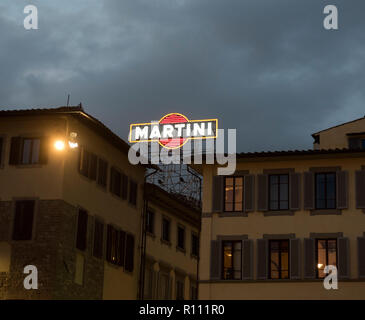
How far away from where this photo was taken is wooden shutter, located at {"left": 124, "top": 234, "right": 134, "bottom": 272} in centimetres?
4899

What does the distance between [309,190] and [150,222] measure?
13.6 m

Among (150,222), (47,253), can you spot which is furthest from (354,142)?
(47,253)

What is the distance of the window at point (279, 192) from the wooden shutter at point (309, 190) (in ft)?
2.97

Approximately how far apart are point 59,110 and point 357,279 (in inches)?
647

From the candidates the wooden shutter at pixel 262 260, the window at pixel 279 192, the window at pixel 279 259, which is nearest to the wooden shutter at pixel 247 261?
the wooden shutter at pixel 262 260

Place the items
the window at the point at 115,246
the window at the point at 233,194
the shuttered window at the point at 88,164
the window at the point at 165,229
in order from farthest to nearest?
the window at the point at 165,229, the window at the point at 115,246, the shuttered window at the point at 88,164, the window at the point at 233,194

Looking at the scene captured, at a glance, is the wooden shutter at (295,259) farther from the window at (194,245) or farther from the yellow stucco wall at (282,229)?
the window at (194,245)

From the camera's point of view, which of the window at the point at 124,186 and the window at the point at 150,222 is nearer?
the window at the point at 124,186

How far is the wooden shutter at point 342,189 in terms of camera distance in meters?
42.3

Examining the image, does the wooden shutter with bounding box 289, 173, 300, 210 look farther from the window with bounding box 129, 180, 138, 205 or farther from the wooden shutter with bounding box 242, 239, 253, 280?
the window with bounding box 129, 180, 138, 205

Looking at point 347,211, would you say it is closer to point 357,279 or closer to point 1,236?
point 357,279

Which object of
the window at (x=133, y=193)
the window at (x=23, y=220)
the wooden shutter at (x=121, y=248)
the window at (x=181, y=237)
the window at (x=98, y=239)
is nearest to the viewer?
the window at (x=23, y=220)
